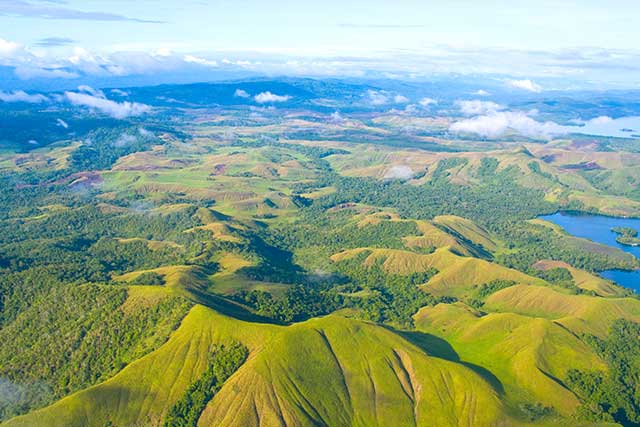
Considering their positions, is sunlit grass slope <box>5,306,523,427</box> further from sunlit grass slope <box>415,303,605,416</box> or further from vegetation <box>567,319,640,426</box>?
vegetation <box>567,319,640,426</box>

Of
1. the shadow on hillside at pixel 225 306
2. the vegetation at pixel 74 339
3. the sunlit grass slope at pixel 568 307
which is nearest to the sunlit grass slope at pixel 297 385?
the vegetation at pixel 74 339

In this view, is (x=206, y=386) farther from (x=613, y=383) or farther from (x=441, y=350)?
(x=613, y=383)

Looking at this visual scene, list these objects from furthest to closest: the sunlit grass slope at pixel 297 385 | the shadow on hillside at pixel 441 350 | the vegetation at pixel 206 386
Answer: the shadow on hillside at pixel 441 350 → the vegetation at pixel 206 386 → the sunlit grass slope at pixel 297 385

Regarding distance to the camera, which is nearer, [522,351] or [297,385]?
[297,385]

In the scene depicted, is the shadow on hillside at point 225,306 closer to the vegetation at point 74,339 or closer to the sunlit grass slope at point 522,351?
the vegetation at point 74,339

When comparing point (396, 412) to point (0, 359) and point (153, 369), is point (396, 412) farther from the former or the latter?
point (0, 359)

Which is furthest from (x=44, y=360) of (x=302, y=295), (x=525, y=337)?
(x=525, y=337)

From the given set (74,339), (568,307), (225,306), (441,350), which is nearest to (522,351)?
(441,350)

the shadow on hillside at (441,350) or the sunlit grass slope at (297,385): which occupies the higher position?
the sunlit grass slope at (297,385)
